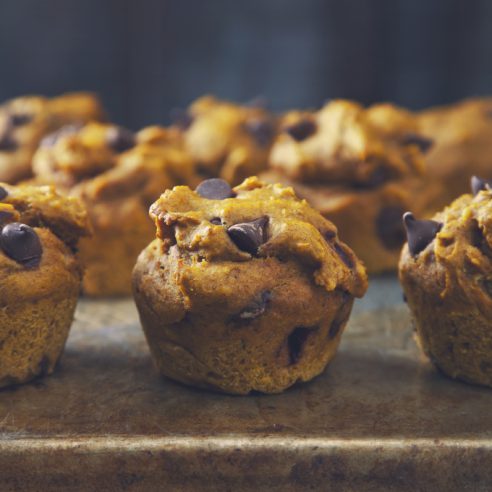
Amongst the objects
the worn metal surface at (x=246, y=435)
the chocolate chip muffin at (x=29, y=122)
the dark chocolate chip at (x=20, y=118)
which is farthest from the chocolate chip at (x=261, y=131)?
the worn metal surface at (x=246, y=435)

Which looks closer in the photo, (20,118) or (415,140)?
(415,140)

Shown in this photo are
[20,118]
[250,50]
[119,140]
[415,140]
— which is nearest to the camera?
[119,140]

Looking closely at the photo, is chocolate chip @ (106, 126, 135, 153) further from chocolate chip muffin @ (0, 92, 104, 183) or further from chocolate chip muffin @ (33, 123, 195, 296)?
chocolate chip muffin @ (0, 92, 104, 183)

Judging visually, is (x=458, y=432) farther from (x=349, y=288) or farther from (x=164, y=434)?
(x=164, y=434)

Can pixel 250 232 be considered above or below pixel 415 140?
above

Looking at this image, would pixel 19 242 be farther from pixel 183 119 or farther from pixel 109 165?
pixel 183 119

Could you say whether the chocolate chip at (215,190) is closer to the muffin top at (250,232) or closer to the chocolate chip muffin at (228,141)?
the muffin top at (250,232)

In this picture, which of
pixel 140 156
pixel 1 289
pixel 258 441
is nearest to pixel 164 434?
pixel 258 441

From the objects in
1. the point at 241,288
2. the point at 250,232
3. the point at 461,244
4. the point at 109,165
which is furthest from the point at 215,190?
the point at 109,165

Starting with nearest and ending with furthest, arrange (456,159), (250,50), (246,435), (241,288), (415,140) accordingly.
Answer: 1. (246,435)
2. (241,288)
3. (415,140)
4. (456,159)
5. (250,50)
